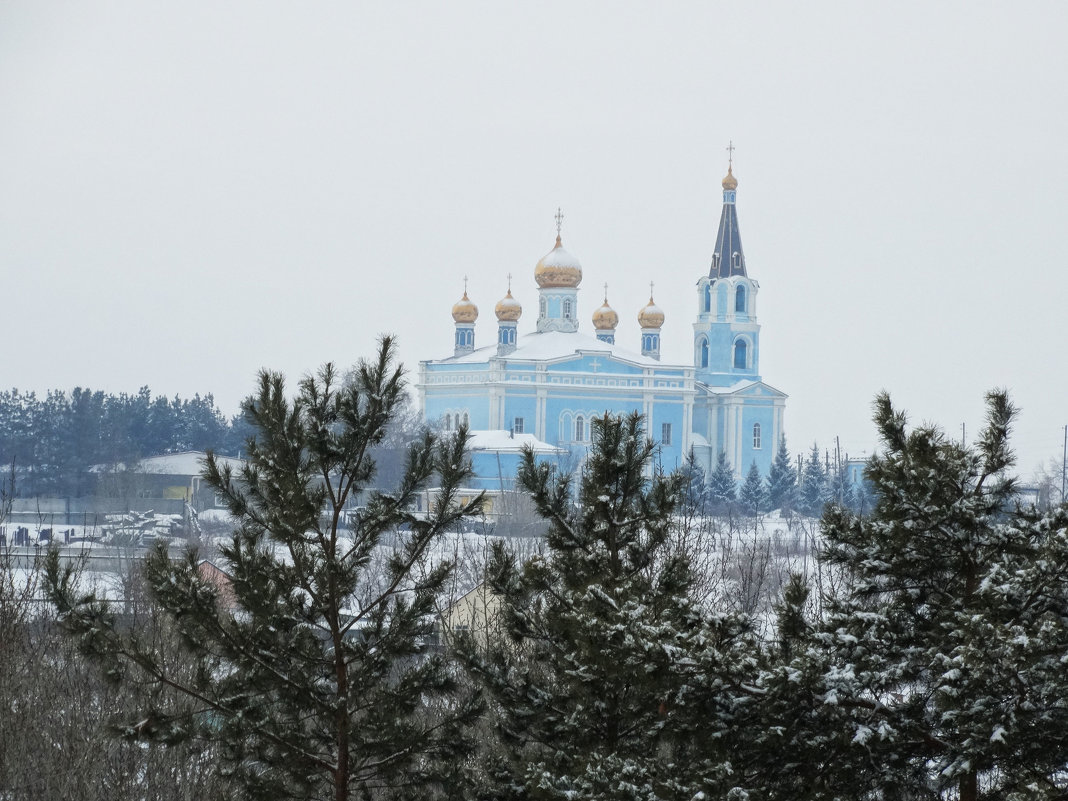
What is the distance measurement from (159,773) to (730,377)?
171 ft

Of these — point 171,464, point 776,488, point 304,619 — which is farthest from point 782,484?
point 304,619

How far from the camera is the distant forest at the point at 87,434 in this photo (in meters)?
48.5

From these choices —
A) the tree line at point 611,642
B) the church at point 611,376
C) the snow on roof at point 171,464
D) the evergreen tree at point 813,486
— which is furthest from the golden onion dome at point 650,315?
the tree line at point 611,642

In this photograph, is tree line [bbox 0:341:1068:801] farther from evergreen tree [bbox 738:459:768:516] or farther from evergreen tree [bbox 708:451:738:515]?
evergreen tree [bbox 738:459:768:516]

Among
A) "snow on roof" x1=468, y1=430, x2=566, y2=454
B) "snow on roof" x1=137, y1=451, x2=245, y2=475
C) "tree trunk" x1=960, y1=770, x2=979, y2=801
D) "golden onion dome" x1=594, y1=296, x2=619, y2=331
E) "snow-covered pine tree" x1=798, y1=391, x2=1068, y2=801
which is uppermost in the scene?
"golden onion dome" x1=594, y1=296, x2=619, y2=331

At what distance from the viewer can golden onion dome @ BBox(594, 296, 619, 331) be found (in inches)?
2452

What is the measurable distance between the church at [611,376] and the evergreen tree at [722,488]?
1.95 m

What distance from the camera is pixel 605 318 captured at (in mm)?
62281

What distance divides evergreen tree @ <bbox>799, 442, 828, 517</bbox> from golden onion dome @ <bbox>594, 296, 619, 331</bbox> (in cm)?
1065

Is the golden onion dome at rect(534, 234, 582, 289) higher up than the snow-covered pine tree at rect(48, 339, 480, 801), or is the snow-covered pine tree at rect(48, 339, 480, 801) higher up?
the golden onion dome at rect(534, 234, 582, 289)

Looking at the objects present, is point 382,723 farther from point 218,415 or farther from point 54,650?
point 218,415

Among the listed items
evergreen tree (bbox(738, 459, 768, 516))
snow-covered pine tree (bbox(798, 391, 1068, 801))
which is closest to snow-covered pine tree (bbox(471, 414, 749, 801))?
snow-covered pine tree (bbox(798, 391, 1068, 801))

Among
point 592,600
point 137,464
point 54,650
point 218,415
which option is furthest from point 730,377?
point 592,600

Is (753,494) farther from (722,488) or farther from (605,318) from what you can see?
(605,318)
